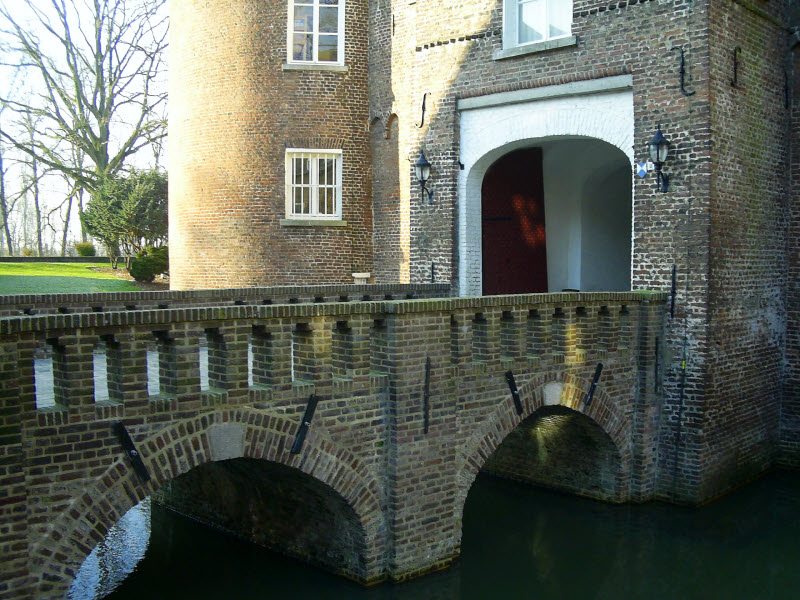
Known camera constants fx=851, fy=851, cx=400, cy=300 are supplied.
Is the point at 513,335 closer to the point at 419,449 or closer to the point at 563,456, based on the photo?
the point at 419,449

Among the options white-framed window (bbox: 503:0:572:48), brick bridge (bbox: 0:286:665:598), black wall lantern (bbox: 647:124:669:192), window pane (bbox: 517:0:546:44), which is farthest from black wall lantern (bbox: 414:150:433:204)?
black wall lantern (bbox: 647:124:669:192)

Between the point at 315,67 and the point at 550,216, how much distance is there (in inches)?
208

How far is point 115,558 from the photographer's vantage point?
9.51 metres

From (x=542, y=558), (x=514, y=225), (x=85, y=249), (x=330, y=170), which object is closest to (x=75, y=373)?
(x=542, y=558)

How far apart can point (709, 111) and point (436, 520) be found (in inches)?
244

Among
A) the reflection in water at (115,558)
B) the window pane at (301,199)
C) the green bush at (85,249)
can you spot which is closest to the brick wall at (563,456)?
the reflection in water at (115,558)

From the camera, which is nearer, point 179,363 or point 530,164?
point 179,363

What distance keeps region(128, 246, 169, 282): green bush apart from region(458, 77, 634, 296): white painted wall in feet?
46.5

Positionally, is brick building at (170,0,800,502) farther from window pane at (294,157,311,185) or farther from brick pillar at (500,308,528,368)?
brick pillar at (500,308,528,368)

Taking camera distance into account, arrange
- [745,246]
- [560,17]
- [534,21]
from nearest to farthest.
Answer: [745,246]
[560,17]
[534,21]

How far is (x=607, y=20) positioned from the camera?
1156cm

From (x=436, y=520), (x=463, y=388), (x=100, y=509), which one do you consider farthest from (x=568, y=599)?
(x=100, y=509)

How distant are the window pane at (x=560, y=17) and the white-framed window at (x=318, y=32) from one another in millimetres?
5118

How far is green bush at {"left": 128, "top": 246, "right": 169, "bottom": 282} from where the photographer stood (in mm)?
25453
